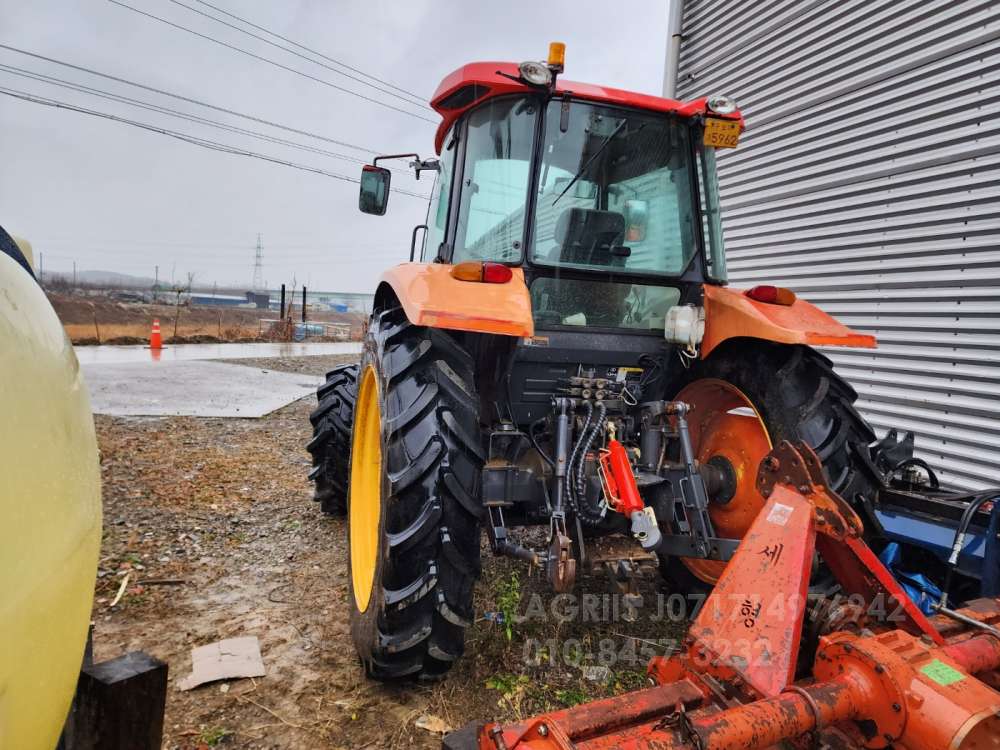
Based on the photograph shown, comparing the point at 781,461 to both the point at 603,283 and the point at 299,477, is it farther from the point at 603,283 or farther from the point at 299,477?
the point at 299,477

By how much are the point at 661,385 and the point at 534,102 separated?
4.48 feet

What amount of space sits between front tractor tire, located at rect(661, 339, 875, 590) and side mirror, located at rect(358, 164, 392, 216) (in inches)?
80.0

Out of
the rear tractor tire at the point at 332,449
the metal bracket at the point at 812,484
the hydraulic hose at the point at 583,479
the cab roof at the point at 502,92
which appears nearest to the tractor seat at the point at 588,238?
the cab roof at the point at 502,92

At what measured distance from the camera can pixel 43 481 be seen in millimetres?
782

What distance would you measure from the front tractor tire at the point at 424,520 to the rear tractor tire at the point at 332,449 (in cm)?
162

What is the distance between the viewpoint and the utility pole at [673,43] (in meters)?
6.52

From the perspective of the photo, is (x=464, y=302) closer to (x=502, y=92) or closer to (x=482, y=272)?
(x=482, y=272)

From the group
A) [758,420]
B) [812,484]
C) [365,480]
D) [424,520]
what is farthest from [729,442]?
[365,480]

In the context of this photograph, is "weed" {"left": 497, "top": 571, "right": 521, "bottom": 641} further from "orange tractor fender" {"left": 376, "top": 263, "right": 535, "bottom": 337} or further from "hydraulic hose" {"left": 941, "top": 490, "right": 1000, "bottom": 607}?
"hydraulic hose" {"left": 941, "top": 490, "right": 1000, "bottom": 607}

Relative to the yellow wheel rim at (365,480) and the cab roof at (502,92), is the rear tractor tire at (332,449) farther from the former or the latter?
the cab roof at (502,92)

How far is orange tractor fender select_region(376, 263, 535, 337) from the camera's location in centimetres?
195

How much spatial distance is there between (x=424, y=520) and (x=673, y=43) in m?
6.49

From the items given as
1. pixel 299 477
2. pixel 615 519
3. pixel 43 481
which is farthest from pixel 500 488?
pixel 299 477

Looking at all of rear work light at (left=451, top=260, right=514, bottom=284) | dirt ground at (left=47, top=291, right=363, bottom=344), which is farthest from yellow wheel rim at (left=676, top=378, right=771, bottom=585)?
dirt ground at (left=47, top=291, right=363, bottom=344)
